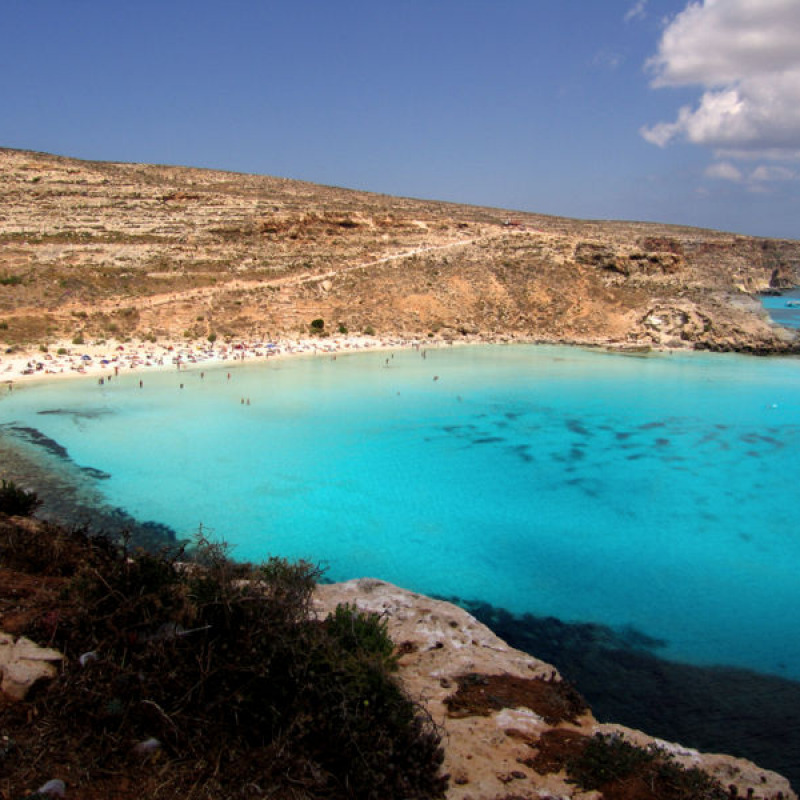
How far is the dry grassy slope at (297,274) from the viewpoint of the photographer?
29.6 m

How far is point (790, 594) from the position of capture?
8977 millimetres

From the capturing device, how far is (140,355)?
974 inches

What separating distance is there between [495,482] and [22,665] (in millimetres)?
9997

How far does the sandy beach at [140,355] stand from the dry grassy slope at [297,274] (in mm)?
1478

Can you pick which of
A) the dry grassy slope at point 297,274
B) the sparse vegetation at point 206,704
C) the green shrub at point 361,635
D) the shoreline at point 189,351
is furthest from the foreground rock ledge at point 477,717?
the dry grassy slope at point 297,274

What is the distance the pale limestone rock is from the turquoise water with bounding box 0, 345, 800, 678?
513cm

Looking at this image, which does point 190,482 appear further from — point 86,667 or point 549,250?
point 549,250

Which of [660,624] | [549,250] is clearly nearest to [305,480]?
[660,624]

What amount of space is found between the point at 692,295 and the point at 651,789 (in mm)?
38750

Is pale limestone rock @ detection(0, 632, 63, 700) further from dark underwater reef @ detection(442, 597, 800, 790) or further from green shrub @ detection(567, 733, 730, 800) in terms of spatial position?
dark underwater reef @ detection(442, 597, 800, 790)

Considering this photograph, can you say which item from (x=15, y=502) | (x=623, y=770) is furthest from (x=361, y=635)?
(x=15, y=502)

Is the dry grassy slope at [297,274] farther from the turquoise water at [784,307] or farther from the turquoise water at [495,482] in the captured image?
the turquoise water at [495,482]

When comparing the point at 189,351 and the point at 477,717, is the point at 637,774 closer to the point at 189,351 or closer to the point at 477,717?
the point at 477,717

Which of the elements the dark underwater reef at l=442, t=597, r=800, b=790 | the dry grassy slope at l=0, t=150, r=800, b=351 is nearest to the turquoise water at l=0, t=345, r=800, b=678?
the dark underwater reef at l=442, t=597, r=800, b=790
